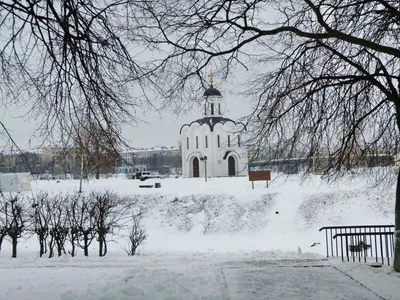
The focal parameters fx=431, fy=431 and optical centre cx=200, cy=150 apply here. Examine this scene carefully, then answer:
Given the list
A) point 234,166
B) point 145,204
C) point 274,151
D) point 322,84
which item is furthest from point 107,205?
point 234,166

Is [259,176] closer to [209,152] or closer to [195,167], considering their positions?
[209,152]

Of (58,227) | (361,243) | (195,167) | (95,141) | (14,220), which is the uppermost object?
(195,167)

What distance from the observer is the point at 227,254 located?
1390 centimetres

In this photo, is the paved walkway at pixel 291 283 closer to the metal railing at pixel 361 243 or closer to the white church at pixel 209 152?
the metal railing at pixel 361 243

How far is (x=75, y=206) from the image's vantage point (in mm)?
16438

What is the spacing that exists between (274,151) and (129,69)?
4.59 meters

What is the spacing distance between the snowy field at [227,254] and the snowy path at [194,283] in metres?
0.02

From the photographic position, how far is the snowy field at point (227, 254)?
7246mm

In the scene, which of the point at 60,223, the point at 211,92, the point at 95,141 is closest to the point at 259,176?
the point at 60,223

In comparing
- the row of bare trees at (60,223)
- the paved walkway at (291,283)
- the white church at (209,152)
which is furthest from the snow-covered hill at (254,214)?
the white church at (209,152)

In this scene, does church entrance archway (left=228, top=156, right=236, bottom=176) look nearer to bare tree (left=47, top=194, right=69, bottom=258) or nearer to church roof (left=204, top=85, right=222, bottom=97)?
bare tree (left=47, top=194, right=69, bottom=258)

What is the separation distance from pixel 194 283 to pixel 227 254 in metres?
6.41

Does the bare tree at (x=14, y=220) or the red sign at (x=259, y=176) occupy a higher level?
the red sign at (x=259, y=176)

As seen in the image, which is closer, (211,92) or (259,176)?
(211,92)
